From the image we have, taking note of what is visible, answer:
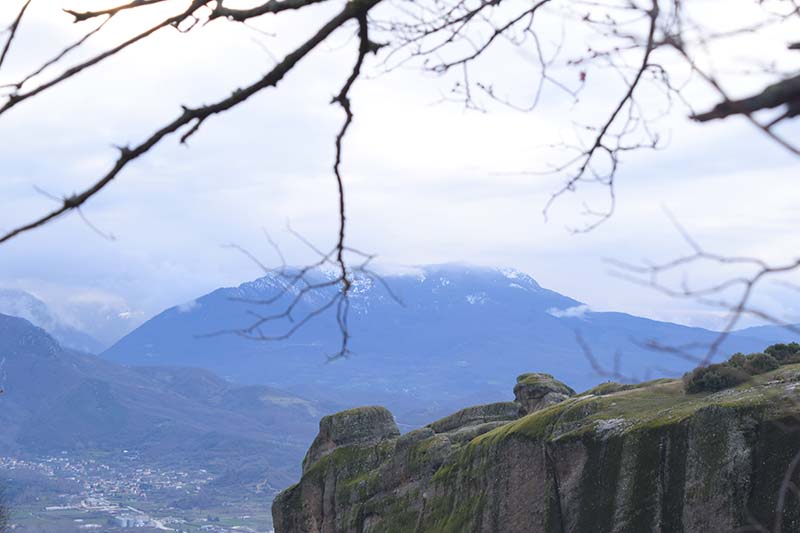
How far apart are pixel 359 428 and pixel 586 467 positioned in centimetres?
2161

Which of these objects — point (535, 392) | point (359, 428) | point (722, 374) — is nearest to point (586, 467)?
point (722, 374)

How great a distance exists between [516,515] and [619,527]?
616 centimetres

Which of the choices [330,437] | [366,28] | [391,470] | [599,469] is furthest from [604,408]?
[366,28]

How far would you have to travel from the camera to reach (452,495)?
41844 millimetres

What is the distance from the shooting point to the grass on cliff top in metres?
29.3

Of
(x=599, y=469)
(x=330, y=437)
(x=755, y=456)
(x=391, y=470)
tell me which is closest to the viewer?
(x=755, y=456)

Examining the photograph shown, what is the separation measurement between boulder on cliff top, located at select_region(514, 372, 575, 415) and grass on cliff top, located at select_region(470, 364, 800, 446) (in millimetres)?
9818

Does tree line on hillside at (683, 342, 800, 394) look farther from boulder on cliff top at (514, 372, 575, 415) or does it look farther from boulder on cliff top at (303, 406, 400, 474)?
boulder on cliff top at (303, 406, 400, 474)

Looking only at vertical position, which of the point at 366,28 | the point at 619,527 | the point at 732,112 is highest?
the point at 366,28

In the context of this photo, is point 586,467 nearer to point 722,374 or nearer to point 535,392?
point 722,374

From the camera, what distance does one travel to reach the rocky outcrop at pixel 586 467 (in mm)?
28234

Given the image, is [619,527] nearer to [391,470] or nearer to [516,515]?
[516,515]

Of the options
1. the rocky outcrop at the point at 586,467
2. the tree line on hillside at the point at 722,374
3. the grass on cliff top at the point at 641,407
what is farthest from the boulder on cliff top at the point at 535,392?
the tree line on hillside at the point at 722,374

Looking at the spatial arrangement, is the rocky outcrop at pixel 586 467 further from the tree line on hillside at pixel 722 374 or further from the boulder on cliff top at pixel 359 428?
the tree line on hillside at pixel 722 374
